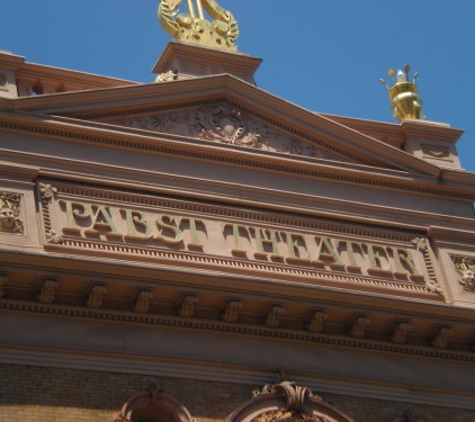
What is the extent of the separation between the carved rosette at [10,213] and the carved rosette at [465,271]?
781 cm

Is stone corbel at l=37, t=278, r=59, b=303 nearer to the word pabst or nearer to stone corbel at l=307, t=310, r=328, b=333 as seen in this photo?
the word pabst

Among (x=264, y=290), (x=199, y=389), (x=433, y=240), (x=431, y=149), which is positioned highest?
(x=431, y=149)

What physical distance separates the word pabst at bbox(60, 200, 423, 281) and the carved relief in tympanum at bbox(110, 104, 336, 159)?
6.17 feet

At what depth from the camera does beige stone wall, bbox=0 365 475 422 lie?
21219mm

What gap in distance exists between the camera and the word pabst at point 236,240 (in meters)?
23.5

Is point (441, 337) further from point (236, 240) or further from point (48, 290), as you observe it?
point (48, 290)

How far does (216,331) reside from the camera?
76.0 feet

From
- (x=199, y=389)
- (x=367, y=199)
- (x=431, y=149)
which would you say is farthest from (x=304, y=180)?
(x=199, y=389)

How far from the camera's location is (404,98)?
1128 inches

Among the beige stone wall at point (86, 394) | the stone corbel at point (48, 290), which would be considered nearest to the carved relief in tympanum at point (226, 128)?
the stone corbel at point (48, 290)

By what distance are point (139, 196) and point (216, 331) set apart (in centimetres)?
269

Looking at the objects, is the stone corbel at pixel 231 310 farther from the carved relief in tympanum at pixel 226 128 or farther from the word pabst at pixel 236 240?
the carved relief in tympanum at pixel 226 128

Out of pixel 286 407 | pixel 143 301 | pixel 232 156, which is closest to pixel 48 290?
pixel 143 301

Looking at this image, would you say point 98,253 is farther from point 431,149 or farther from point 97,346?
point 431,149
